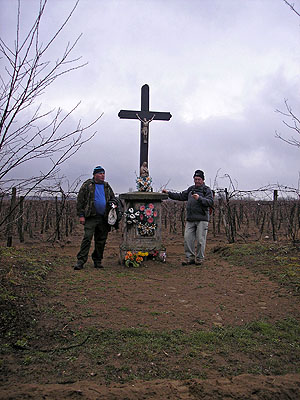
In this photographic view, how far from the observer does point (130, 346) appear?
2521mm

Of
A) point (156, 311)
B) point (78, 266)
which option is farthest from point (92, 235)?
point (156, 311)

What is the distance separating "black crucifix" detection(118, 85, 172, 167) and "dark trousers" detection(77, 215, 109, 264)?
67.3 inches

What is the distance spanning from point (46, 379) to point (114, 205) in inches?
141

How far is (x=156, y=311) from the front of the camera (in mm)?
3342

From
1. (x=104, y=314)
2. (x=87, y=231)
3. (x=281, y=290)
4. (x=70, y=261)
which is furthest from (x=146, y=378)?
(x=70, y=261)

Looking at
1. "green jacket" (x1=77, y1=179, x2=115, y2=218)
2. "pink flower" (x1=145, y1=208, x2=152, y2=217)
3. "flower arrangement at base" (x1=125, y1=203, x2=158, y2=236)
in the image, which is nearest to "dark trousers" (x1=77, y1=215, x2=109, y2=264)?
"green jacket" (x1=77, y1=179, x2=115, y2=218)

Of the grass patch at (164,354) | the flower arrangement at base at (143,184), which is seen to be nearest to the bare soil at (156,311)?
the grass patch at (164,354)

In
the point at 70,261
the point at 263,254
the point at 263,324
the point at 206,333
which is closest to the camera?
the point at 206,333

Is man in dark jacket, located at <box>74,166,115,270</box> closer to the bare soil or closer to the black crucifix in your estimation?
the bare soil

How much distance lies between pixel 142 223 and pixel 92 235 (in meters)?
1.07

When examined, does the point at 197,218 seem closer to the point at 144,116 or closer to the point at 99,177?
the point at 99,177

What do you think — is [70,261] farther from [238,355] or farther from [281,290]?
[238,355]

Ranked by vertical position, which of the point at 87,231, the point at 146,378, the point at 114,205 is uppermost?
the point at 114,205

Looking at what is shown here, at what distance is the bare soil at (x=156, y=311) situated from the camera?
195 cm
